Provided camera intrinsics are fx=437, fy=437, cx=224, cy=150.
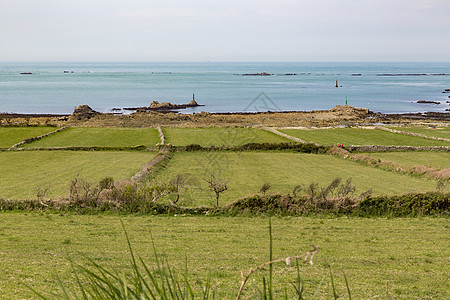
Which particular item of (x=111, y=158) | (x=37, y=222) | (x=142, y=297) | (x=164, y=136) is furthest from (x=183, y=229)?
(x=164, y=136)

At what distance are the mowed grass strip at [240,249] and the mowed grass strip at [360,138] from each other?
28814mm

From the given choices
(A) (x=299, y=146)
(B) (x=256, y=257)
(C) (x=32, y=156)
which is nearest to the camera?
(B) (x=256, y=257)

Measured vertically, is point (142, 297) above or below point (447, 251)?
above

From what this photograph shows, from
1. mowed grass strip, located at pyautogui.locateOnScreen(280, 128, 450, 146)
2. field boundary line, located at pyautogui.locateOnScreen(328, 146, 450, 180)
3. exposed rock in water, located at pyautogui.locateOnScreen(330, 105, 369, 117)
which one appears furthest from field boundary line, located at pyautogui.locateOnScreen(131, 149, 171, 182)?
exposed rock in water, located at pyautogui.locateOnScreen(330, 105, 369, 117)

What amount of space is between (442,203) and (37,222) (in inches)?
741

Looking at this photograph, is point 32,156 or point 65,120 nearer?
point 32,156

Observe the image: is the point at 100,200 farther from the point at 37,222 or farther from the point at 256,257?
the point at 256,257

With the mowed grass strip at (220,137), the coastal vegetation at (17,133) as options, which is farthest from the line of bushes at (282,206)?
the coastal vegetation at (17,133)

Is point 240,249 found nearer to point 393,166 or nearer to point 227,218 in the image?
point 227,218

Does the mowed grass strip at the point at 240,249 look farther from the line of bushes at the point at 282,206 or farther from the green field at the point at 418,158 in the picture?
the green field at the point at 418,158

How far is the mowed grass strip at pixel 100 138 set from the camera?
46869 mm

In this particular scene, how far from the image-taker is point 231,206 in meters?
21.7

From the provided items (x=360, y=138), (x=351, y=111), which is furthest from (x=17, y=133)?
(x=351, y=111)

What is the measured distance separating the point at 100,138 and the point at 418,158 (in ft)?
112
